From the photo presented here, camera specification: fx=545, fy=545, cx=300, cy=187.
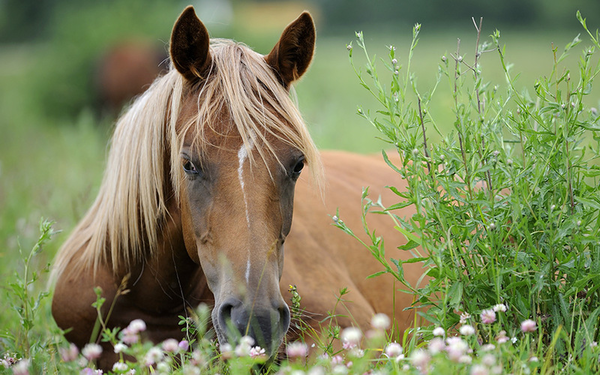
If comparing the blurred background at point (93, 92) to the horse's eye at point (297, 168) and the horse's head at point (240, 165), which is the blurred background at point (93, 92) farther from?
the horse's eye at point (297, 168)

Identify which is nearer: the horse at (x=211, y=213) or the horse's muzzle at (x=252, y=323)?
the horse's muzzle at (x=252, y=323)

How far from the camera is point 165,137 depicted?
2.38 m

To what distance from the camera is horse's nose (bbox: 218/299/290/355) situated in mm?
1820

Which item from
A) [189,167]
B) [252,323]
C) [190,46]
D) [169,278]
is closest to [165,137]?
[189,167]

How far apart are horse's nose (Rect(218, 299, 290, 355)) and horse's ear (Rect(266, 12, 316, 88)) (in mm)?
1083

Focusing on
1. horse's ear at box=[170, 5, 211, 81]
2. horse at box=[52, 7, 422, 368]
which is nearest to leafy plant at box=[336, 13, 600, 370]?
horse at box=[52, 7, 422, 368]

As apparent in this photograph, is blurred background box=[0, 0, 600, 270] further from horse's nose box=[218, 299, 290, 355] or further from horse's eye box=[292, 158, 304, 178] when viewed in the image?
horse's nose box=[218, 299, 290, 355]

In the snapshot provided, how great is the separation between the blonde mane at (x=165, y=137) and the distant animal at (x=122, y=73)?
9.06 m

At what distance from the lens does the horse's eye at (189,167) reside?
212 centimetres

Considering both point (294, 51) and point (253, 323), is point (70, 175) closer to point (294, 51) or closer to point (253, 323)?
point (294, 51)

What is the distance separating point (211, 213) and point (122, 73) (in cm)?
1030

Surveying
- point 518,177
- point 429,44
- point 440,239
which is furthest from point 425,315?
point 429,44

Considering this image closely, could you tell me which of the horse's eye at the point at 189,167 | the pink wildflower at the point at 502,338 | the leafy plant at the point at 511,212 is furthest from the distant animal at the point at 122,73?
the pink wildflower at the point at 502,338

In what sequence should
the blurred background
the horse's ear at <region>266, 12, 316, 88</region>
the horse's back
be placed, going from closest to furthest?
the horse's ear at <region>266, 12, 316, 88</region>, the horse's back, the blurred background
